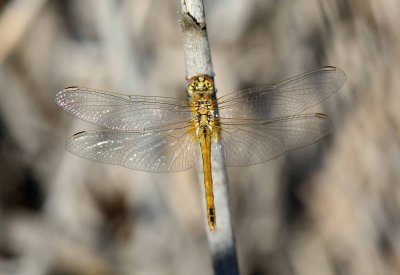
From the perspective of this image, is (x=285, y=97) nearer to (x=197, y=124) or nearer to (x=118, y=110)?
(x=197, y=124)

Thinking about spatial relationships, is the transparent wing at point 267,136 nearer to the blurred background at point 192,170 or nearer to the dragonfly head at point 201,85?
the dragonfly head at point 201,85

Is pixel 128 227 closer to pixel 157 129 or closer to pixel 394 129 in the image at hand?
pixel 157 129

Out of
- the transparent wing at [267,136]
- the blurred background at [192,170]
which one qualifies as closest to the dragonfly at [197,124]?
the transparent wing at [267,136]

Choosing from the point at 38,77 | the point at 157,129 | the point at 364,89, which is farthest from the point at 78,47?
the point at 364,89

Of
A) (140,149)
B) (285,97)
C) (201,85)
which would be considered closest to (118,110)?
(140,149)

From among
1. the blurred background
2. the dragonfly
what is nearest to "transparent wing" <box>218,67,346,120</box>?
the dragonfly
